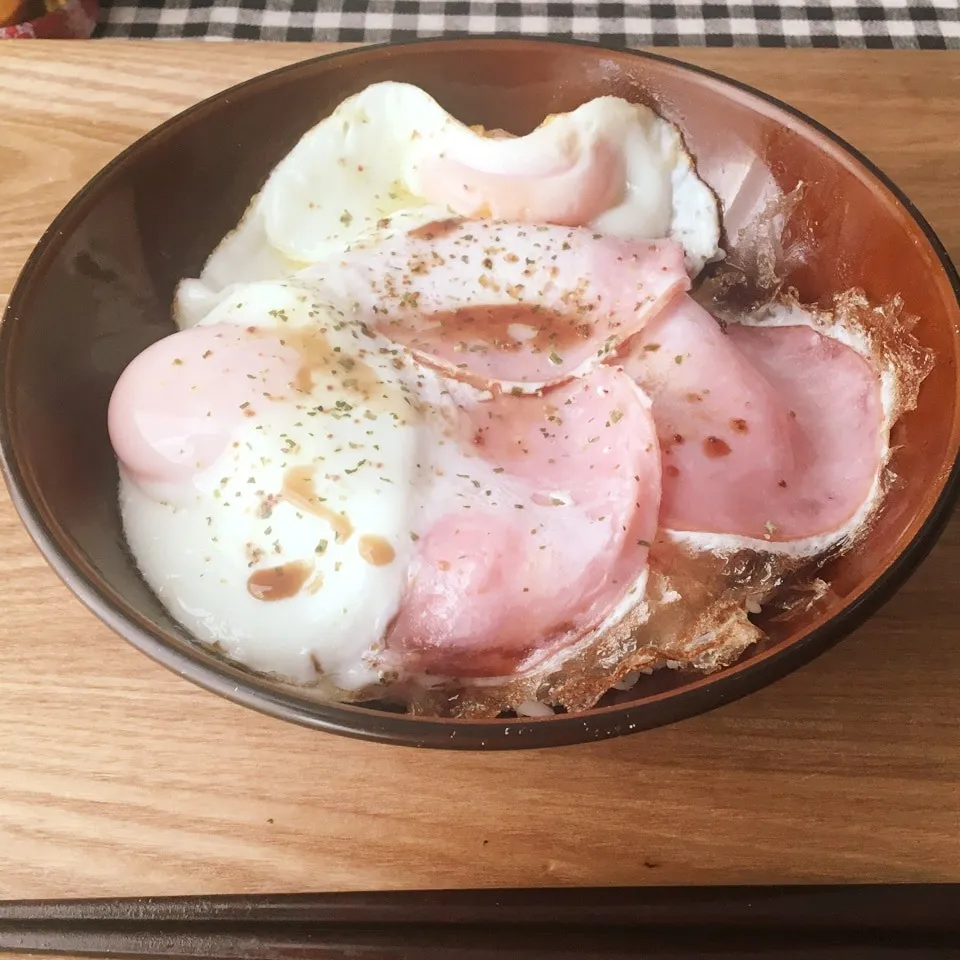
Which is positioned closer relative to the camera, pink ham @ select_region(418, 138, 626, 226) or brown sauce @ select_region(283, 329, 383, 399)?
brown sauce @ select_region(283, 329, 383, 399)

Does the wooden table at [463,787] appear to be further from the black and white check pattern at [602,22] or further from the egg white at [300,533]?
the black and white check pattern at [602,22]

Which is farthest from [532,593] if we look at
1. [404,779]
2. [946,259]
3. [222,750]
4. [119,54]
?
[119,54]

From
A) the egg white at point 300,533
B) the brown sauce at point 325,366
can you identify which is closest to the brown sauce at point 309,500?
the egg white at point 300,533

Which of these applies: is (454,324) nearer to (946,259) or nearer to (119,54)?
(946,259)

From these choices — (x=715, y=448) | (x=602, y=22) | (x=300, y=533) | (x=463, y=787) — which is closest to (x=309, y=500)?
(x=300, y=533)

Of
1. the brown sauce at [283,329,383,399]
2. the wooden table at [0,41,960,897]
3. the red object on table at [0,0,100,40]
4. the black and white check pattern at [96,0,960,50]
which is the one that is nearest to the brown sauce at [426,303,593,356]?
the brown sauce at [283,329,383,399]

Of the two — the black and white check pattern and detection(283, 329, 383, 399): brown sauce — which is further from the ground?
the black and white check pattern

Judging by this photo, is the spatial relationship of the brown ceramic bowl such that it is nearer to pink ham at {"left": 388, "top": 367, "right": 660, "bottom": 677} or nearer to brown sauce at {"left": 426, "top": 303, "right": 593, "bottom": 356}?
→ pink ham at {"left": 388, "top": 367, "right": 660, "bottom": 677}
